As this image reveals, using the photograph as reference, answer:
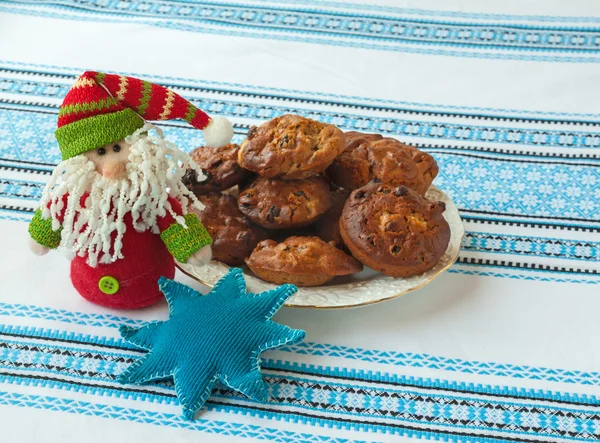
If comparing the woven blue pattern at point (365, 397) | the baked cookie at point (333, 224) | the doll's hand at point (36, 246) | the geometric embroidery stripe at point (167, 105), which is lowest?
the woven blue pattern at point (365, 397)

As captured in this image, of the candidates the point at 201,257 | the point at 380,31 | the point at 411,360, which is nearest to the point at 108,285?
the point at 201,257

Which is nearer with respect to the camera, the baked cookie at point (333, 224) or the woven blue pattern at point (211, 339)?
the woven blue pattern at point (211, 339)

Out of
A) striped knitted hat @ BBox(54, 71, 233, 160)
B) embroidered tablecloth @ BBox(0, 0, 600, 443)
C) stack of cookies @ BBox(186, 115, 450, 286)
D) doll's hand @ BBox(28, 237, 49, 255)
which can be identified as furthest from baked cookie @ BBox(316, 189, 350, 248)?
doll's hand @ BBox(28, 237, 49, 255)

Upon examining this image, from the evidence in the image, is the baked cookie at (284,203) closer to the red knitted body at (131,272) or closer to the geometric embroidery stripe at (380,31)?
the red knitted body at (131,272)

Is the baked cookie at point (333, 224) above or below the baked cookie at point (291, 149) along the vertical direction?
below

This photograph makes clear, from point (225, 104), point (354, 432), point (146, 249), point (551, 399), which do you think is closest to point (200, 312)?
point (146, 249)

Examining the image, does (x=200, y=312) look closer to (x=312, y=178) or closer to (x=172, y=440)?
(x=172, y=440)

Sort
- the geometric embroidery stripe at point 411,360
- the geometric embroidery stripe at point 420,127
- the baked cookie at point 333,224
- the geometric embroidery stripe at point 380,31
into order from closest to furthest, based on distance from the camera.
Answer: the geometric embroidery stripe at point 411,360
the baked cookie at point 333,224
the geometric embroidery stripe at point 420,127
the geometric embroidery stripe at point 380,31

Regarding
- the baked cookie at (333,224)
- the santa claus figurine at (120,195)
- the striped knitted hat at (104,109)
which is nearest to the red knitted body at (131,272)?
the santa claus figurine at (120,195)
